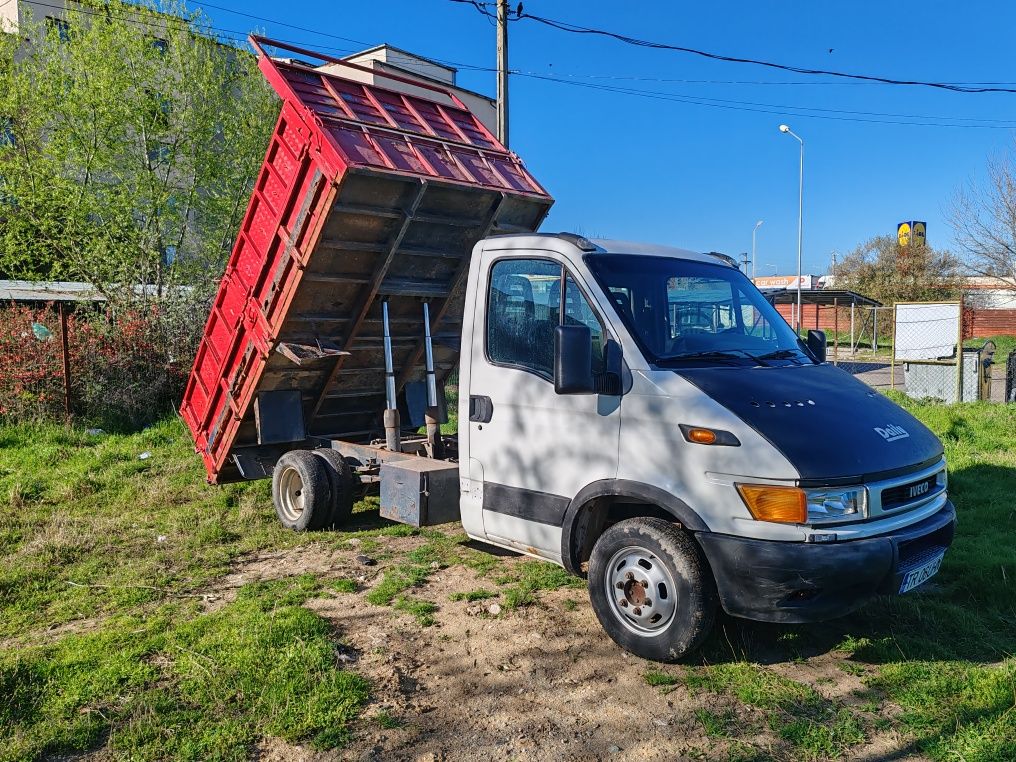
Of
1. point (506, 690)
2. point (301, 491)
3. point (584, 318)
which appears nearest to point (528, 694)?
point (506, 690)

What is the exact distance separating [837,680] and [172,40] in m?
16.9

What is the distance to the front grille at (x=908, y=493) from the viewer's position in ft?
13.2

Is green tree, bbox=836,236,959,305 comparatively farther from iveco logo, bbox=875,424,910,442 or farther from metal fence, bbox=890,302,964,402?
iveco logo, bbox=875,424,910,442

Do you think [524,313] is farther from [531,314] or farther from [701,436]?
[701,436]

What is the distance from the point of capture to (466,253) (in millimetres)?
7035

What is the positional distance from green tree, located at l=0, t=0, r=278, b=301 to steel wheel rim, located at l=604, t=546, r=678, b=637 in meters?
12.3

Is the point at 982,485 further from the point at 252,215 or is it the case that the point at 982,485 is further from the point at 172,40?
the point at 172,40

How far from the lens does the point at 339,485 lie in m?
6.73

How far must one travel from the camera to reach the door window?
15.4 feet

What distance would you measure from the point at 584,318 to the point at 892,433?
1.82 m

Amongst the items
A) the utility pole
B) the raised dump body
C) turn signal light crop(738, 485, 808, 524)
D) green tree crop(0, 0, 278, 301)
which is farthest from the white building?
turn signal light crop(738, 485, 808, 524)

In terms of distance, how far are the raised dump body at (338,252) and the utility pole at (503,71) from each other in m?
6.90

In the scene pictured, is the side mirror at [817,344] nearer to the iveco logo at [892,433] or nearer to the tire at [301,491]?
the iveco logo at [892,433]

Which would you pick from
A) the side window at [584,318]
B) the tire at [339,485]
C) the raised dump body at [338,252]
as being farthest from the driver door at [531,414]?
the tire at [339,485]
